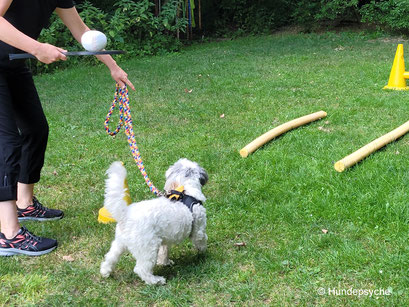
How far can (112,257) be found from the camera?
3.04m

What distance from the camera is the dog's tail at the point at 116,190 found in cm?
278

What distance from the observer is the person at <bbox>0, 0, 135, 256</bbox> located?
298cm

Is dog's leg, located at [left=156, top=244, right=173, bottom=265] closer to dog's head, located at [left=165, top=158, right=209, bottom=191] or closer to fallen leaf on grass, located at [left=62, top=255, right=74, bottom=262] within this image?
dog's head, located at [left=165, top=158, right=209, bottom=191]

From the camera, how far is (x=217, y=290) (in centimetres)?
297

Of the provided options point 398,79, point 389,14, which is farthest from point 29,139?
point 389,14

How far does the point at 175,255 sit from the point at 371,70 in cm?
732

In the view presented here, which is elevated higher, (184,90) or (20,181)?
(20,181)

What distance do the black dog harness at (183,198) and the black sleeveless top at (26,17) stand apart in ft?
4.98

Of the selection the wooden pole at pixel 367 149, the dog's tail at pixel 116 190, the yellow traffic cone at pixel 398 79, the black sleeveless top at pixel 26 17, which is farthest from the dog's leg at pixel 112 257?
the yellow traffic cone at pixel 398 79

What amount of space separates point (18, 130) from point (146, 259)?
1.53m

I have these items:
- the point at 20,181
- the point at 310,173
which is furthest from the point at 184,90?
the point at 20,181

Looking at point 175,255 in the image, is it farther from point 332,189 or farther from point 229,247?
point 332,189

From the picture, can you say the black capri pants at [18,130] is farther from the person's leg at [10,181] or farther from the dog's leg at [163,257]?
the dog's leg at [163,257]

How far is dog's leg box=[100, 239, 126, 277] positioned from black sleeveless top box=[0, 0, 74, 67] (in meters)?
1.53
